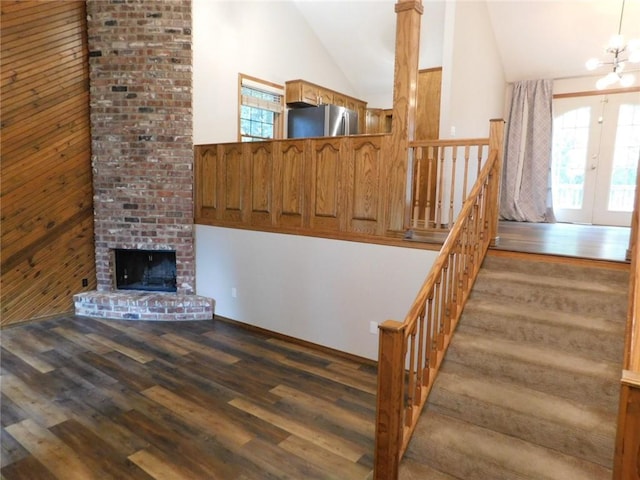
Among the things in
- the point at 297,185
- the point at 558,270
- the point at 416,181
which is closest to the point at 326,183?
the point at 297,185

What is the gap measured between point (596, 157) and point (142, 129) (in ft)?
22.2

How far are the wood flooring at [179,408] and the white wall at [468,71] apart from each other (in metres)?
3.25

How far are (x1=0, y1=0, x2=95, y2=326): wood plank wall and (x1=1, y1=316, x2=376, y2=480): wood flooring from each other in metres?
0.60

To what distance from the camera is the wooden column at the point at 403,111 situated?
3328mm

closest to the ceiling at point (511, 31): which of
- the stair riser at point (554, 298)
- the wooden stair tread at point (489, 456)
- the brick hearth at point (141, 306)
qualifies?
the stair riser at point (554, 298)

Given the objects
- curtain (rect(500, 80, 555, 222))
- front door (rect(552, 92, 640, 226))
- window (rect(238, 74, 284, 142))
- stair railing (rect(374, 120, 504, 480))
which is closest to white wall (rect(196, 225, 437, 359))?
stair railing (rect(374, 120, 504, 480))

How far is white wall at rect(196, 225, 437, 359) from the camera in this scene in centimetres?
352

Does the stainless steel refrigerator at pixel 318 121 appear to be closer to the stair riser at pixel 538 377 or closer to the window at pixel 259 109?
the window at pixel 259 109

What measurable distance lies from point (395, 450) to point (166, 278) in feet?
13.1

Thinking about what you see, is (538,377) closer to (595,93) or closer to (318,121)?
(318,121)

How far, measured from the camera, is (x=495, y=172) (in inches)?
124

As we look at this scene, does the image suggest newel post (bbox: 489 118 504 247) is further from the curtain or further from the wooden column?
the curtain

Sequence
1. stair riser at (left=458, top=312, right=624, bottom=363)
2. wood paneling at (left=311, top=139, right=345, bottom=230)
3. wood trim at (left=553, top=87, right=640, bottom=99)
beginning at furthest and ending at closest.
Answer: wood trim at (left=553, top=87, right=640, bottom=99), wood paneling at (left=311, top=139, right=345, bottom=230), stair riser at (left=458, top=312, right=624, bottom=363)

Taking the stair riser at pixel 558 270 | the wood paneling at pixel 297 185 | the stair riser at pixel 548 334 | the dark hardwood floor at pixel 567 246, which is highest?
the wood paneling at pixel 297 185
